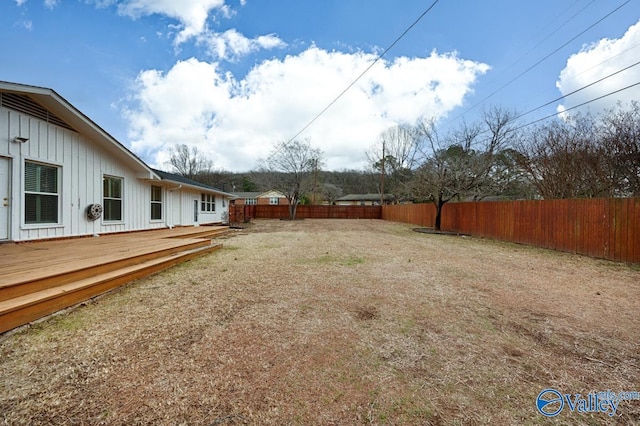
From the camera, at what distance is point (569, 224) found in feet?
26.2

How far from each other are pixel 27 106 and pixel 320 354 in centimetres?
750

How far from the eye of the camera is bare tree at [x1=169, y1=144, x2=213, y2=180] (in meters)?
36.9

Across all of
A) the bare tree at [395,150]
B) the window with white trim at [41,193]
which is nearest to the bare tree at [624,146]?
the window with white trim at [41,193]

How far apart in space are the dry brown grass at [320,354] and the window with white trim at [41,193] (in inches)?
144

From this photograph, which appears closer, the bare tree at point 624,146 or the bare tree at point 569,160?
the bare tree at point 624,146

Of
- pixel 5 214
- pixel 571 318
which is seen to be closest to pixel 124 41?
pixel 5 214

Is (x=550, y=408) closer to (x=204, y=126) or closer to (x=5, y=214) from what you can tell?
(x=5, y=214)

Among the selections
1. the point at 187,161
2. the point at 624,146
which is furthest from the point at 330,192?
the point at 624,146

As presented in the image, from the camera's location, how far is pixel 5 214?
17.0 ft

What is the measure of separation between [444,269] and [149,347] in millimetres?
5112

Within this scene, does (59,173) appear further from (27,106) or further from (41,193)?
(27,106)

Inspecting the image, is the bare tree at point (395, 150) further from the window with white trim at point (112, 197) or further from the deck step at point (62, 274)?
the deck step at point (62, 274)

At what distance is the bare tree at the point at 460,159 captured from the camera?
13.0 metres

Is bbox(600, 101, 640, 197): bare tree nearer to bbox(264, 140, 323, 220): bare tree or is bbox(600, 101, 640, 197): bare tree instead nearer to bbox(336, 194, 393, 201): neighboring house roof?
bbox(264, 140, 323, 220): bare tree
